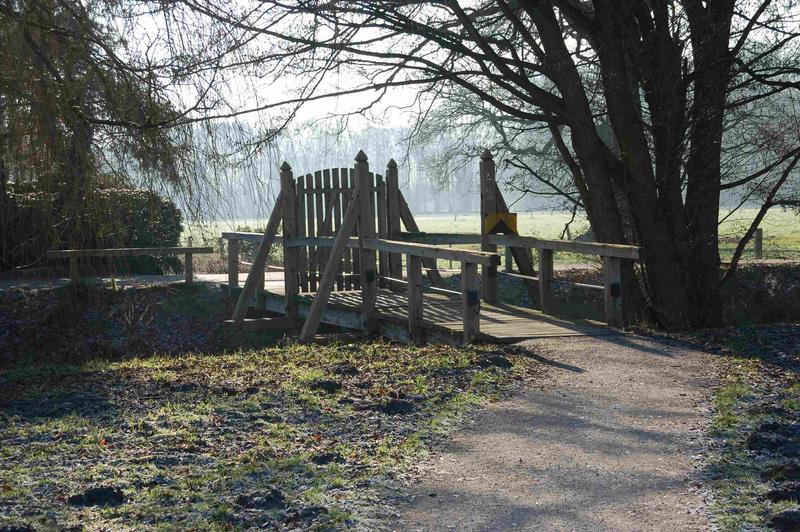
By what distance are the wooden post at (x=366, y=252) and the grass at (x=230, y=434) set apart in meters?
2.83

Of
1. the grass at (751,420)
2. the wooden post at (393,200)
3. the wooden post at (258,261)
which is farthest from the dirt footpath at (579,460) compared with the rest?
the wooden post at (258,261)

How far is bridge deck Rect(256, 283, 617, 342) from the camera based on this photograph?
430 inches

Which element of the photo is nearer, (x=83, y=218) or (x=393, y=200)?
(x=83, y=218)

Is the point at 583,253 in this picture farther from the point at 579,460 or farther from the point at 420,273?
the point at 579,460

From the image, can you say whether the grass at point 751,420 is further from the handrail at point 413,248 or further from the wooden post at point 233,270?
the wooden post at point 233,270

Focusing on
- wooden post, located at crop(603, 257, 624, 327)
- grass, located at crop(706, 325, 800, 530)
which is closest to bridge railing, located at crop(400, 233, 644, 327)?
wooden post, located at crop(603, 257, 624, 327)

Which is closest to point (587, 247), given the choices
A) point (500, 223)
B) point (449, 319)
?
point (449, 319)

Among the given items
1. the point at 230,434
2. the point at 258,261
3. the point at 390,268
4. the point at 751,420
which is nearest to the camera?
the point at 230,434

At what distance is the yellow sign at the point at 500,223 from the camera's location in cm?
1391

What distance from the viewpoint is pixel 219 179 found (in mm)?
6082

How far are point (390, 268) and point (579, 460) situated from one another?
32.9ft

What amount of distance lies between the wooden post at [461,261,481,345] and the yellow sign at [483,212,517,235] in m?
3.63

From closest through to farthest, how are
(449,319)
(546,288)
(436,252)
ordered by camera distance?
(436,252) < (449,319) < (546,288)

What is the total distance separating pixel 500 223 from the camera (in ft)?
45.6
